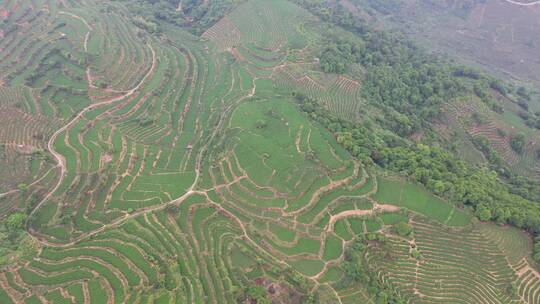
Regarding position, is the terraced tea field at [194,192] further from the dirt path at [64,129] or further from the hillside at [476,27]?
the hillside at [476,27]

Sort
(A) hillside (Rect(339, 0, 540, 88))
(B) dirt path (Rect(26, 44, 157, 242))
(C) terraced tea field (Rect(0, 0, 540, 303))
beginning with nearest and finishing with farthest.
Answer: (C) terraced tea field (Rect(0, 0, 540, 303)), (B) dirt path (Rect(26, 44, 157, 242)), (A) hillside (Rect(339, 0, 540, 88))

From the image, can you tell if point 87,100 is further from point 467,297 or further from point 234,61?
point 467,297

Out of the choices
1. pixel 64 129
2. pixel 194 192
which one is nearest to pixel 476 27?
pixel 194 192

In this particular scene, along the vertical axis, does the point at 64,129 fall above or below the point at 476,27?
below

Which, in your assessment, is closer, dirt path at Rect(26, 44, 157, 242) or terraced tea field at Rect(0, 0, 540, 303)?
terraced tea field at Rect(0, 0, 540, 303)

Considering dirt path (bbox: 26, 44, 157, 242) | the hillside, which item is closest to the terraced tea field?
dirt path (bbox: 26, 44, 157, 242)

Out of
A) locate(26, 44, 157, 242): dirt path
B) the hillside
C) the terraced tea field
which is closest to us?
the terraced tea field

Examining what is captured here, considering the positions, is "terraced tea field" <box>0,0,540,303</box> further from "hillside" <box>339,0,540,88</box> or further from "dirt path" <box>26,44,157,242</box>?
"hillside" <box>339,0,540,88</box>

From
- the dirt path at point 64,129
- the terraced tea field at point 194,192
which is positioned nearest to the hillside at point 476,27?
the terraced tea field at point 194,192

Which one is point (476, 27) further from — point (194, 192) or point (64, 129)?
point (64, 129)
